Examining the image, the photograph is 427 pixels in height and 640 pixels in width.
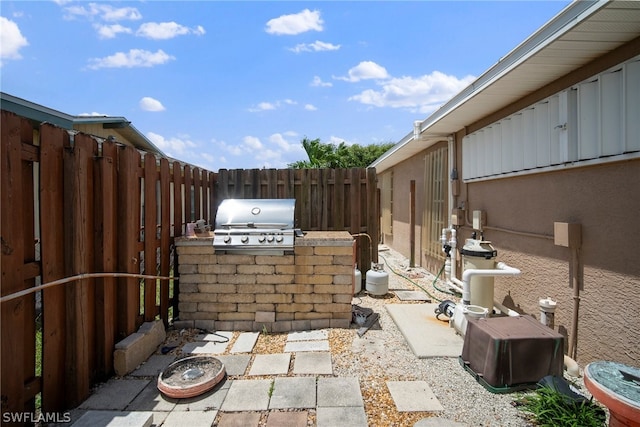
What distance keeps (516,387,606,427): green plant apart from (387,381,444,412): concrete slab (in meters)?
0.68

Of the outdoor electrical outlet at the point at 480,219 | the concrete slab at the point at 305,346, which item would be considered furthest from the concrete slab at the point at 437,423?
the outdoor electrical outlet at the point at 480,219

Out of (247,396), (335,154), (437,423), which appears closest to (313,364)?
(247,396)

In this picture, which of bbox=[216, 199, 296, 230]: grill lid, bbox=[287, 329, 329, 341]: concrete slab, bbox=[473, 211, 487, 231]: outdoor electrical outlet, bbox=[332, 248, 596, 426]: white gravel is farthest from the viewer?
bbox=[473, 211, 487, 231]: outdoor electrical outlet

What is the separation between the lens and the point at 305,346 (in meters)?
3.77

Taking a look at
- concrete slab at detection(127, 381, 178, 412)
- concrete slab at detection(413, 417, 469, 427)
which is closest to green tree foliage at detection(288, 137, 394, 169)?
concrete slab at detection(127, 381, 178, 412)

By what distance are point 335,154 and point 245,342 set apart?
1770 cm

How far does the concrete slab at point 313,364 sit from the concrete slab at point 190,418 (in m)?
0.90

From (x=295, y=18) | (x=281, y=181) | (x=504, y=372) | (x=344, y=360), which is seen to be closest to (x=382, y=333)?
(x=344, y=360)

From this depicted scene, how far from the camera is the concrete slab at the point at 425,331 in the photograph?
3.58 metres

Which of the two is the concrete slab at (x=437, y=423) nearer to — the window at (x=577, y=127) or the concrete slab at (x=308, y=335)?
the concrete slab at (x=308, y=335)

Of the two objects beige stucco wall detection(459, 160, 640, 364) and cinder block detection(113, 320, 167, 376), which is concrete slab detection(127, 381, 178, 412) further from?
beige stucco wall detection(459, 160, 640, 364)

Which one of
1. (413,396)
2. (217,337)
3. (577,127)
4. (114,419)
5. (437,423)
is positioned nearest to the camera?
(114,419)

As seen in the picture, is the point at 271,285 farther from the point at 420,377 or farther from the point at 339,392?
the point at 420,377

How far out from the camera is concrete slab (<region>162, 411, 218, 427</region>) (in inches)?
94.5
